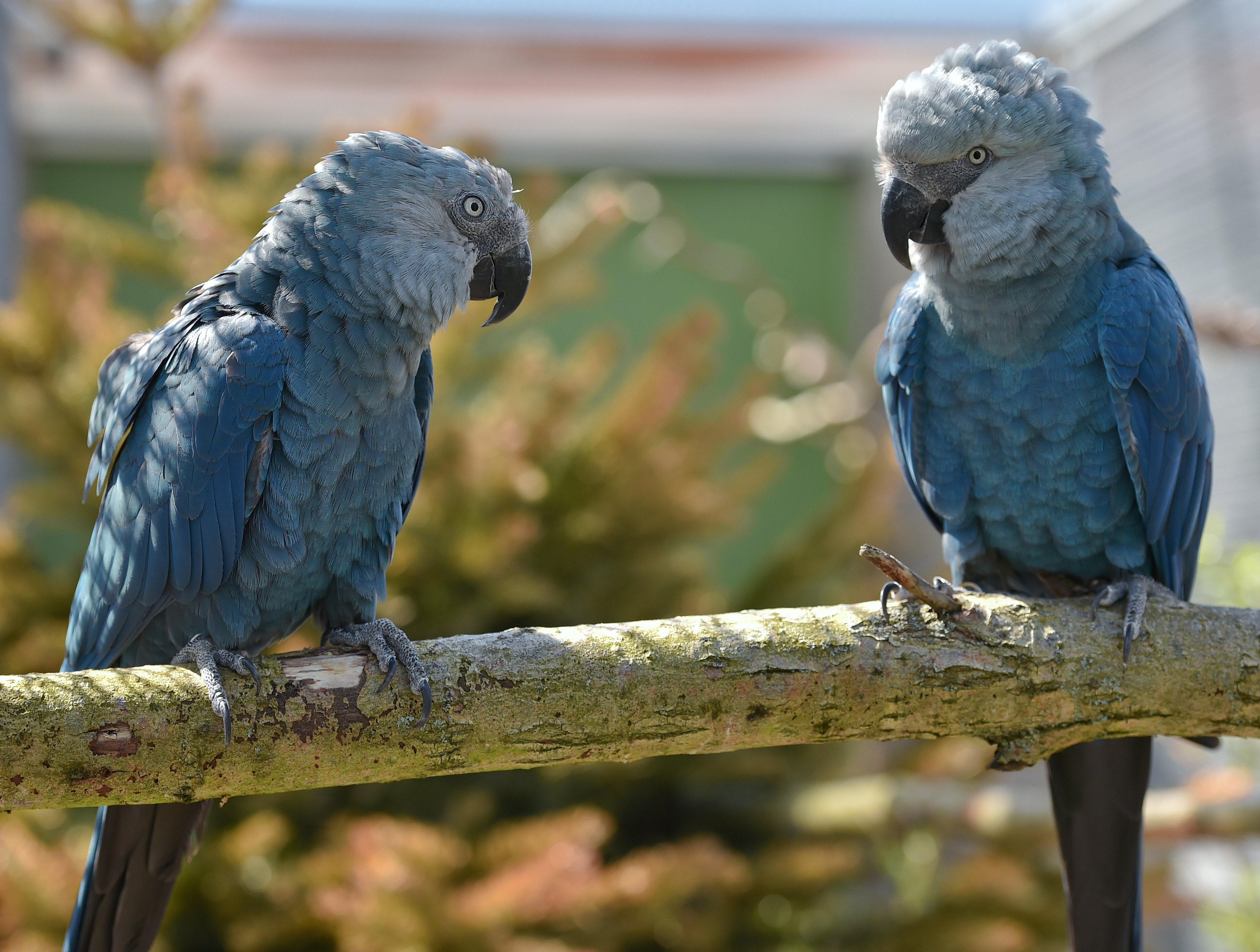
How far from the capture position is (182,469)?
1705 millimetres

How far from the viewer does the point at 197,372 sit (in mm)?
1730

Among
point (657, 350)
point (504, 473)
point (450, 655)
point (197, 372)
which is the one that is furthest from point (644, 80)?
point (450, 655)

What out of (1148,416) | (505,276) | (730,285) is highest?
(730,285)

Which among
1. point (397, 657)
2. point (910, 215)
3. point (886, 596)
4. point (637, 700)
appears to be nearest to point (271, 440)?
point (397, 657)

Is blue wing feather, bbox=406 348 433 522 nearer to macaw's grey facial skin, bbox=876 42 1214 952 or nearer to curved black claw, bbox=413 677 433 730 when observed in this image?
curved black claw, bbox=413 677 433 730

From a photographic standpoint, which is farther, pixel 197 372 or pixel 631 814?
pixel 631 814

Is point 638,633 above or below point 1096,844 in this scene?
above

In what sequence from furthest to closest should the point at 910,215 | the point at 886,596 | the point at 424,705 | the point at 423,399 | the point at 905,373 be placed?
the point at 905,373, the point at 423,399, the point at 910,215, the point at 886,596, the point at 424,705

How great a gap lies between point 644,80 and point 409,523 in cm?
291

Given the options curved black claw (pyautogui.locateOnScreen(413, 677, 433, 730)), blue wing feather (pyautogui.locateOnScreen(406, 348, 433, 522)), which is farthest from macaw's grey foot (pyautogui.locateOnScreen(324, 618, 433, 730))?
blue wing feather (pyautogui.locateOnScreen(406, 348, 433, 522))

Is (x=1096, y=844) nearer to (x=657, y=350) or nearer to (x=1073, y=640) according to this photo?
(x=1073, y=640)

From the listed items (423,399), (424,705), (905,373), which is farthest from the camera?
(905,373)

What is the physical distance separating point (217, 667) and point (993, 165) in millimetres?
1644

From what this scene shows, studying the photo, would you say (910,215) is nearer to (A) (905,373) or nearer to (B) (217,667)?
(A) (905,373)
